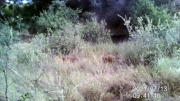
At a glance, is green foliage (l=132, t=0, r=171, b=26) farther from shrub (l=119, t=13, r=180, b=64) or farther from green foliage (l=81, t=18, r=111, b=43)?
shrub (l=119, t=13, r=180, b=64)

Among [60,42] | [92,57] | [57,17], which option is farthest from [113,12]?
[92,57]

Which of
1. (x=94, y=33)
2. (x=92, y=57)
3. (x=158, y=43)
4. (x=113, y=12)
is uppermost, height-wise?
(x=113, y=12)

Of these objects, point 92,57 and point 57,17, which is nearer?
point 92,57

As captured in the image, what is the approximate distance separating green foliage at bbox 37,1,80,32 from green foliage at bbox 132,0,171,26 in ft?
5.23

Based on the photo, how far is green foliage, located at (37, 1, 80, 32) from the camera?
4984 millimetres

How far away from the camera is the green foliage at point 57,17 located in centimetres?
498

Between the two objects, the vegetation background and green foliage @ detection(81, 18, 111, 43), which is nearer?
the vegetation background

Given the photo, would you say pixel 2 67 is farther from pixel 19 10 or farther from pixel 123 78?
pixel 19 10

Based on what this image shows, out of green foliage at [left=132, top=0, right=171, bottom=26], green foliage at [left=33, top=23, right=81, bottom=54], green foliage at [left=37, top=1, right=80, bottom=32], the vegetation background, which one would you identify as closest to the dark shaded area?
the vegetation background

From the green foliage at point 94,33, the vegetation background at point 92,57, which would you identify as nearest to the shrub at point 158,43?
the vegetation background at point 92,57

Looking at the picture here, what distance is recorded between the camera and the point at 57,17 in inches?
202

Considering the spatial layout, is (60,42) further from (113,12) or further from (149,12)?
(149,12)

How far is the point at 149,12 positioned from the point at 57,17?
230 cm

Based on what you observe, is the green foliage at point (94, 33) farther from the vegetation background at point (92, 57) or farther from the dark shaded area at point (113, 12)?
the dark shaded area at point (113, 12)
